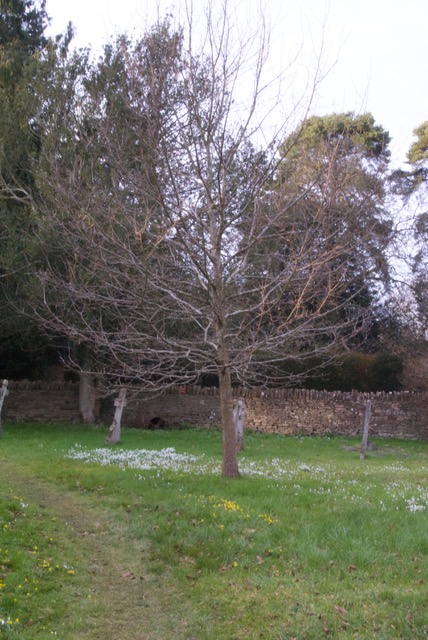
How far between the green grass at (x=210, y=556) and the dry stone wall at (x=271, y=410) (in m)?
13.2

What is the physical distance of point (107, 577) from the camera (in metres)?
7.39

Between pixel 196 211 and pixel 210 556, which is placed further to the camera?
pixel 196 211

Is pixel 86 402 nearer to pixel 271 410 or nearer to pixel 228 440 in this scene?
pixel 271 410

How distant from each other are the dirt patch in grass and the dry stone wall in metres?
15.2

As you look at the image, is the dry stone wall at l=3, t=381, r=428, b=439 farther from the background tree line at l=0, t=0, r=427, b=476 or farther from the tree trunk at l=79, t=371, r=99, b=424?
the background tree line at l=0, t=0, r=427, b=476

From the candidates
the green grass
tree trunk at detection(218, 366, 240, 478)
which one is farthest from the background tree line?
the green grass

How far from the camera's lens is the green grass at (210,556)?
6156 millimetres

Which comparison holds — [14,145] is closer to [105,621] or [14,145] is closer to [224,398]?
[224,398]

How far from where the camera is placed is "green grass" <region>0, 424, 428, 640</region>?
6.16 metres

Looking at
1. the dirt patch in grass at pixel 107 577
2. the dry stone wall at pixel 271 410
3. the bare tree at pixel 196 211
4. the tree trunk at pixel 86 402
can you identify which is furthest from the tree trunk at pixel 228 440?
the tree trunk at pixel 86 402

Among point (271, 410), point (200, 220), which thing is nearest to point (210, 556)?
point (200, 220)

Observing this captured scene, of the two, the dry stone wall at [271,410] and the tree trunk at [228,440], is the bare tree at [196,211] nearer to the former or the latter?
the tree trunk at [228,440]

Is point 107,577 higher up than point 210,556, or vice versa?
point 210,556

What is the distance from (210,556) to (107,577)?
51.8 inches
